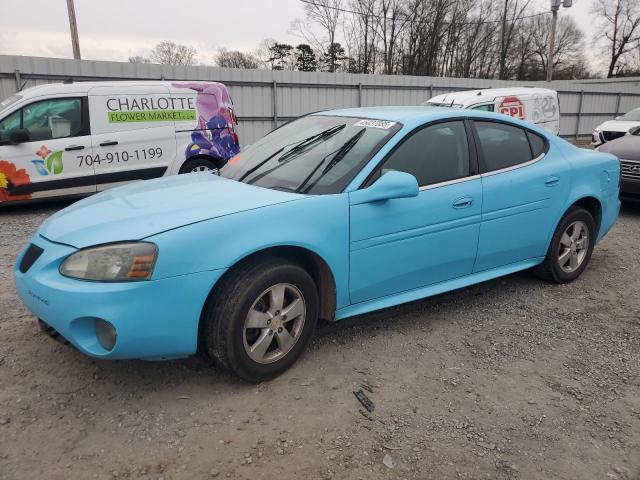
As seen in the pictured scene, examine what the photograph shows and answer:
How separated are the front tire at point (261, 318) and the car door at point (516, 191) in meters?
1.55

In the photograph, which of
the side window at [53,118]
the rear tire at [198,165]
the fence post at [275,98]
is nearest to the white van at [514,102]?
the fence post at [275,98]

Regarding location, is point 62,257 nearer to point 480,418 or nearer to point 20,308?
point 20,308

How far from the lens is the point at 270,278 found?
9.25 feet

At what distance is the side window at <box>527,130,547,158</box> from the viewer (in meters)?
4.23

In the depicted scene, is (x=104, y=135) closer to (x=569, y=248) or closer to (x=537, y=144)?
(x=537, y=144)

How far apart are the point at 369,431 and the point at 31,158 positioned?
22.2 feet

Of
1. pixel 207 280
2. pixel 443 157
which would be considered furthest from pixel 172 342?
pixel 443 157

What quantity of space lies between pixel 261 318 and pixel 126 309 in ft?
2.37

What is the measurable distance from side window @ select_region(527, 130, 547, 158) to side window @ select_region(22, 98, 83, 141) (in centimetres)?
631

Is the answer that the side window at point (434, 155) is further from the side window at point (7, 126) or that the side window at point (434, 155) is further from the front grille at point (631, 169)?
the side window at point (7, 126)

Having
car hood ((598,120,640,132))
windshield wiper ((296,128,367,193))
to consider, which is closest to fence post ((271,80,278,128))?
car hood ((598,120,640,132))

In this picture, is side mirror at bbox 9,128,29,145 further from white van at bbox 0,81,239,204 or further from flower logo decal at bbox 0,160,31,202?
flower logo decal at bbox 0,160,31,202

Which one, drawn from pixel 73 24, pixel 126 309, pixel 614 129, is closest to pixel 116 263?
pixel 126 309

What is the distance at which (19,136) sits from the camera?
7.17m
